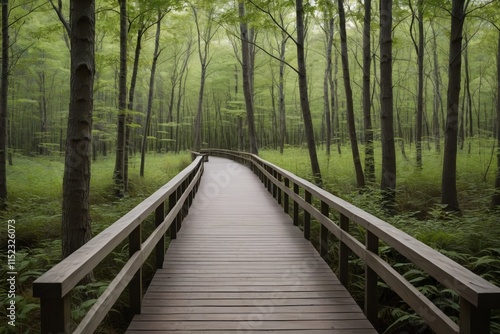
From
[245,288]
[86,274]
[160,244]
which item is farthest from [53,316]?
[160,244]

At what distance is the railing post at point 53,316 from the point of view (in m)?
1.71

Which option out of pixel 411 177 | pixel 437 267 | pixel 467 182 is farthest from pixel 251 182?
pixel 437 267

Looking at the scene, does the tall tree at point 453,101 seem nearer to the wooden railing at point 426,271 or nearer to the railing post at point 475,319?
the wooden railing at point 426,271

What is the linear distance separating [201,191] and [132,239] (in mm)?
8087

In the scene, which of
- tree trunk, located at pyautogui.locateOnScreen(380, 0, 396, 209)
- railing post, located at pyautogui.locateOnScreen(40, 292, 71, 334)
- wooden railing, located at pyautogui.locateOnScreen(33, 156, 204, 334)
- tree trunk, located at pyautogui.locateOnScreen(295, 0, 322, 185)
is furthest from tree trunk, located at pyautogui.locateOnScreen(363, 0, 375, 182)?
railing post, located at pyautogui.locateOnScreen(40, 292, 71, 334)

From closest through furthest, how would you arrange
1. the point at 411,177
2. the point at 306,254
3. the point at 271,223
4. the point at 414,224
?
the point at 306,254
the point at 414,224
the point at 271,223
the point at 411,177

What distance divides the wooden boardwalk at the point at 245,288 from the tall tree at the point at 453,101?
3733 millimetres

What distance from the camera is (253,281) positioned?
4051mm

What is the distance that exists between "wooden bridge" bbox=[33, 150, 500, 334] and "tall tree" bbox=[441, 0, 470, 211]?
3622 mm

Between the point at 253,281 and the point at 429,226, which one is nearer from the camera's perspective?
the point at 253,281

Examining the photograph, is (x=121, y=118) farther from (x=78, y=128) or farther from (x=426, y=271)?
(x=426, y=271)

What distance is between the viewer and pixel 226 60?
108ft

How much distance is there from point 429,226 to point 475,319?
14.0 ft

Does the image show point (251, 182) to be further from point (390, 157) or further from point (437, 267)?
point (437, 267)
